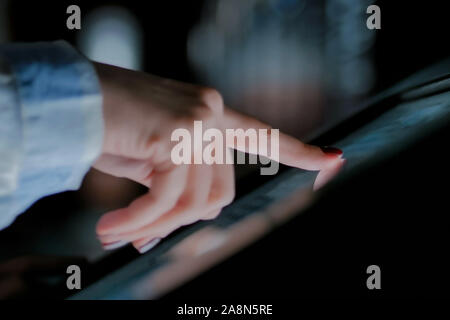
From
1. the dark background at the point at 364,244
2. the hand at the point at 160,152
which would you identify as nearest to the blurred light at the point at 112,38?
the hand at the point at 160,152

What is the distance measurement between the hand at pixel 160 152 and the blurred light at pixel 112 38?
36cm

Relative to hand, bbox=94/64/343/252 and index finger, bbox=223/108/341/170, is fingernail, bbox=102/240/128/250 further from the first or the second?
index finger, bbox=223/108/341/170

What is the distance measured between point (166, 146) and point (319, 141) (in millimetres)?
345

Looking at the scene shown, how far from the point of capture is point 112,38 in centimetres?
100

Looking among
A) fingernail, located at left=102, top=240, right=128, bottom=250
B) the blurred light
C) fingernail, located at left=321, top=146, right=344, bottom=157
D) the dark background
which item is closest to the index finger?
fingernail, located at left=321, top=146, right=344, bottom=157

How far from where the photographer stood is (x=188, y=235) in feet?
2.42

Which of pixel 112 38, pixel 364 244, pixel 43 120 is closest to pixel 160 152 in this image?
pixel 43 120

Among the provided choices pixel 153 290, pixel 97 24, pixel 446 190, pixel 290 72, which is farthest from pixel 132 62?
pixel 446 190

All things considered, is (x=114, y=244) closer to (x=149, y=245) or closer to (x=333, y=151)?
(x=149, y=245)

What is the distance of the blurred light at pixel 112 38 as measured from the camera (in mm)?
947

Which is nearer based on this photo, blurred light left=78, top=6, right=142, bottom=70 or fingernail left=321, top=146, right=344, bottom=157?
fingernail left=321, top=146, right=344, bottom=157

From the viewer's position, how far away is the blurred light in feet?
3.11

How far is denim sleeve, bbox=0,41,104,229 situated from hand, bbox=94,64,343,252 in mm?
31

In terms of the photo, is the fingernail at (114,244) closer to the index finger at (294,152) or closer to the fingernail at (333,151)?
the index finger at (294,152)
